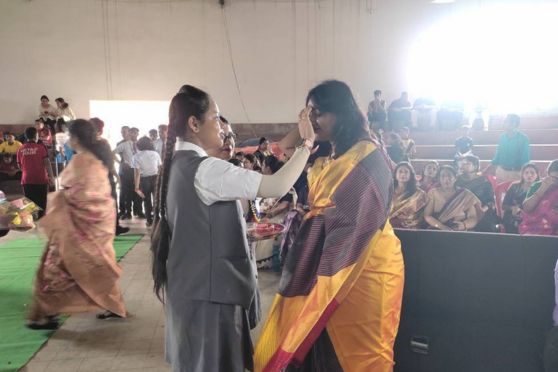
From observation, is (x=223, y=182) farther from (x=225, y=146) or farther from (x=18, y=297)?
(x=18, y=297)

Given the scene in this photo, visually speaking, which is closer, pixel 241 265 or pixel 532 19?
pixel 241 265

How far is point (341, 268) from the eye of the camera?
1443 millimetres

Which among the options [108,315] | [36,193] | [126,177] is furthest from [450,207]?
[36,193]

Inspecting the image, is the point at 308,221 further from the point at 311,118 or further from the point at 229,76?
the point at 229,76

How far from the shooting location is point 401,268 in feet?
5.30

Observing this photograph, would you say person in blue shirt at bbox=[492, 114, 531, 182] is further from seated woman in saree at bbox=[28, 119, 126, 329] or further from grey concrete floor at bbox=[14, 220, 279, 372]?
seated woman in saree at bbox=[28, 119, 126, 329]

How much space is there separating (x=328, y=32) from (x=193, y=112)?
37.8ft

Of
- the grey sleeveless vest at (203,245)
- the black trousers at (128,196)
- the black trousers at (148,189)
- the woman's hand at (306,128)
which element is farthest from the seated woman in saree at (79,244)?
the black trousers at (128,196)

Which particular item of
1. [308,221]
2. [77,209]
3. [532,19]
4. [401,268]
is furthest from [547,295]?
[532,19]

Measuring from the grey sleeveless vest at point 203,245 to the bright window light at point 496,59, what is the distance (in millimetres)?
11414

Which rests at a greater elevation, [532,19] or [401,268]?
[532,19]

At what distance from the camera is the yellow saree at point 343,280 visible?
1462mm

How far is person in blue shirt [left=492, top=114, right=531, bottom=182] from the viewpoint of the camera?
6492 mm

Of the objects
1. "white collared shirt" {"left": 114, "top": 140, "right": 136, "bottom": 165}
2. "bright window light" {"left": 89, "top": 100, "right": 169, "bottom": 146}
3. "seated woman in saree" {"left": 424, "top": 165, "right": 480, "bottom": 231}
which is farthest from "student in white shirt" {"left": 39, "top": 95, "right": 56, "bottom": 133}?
"seated woman in saree" {"left": 424, "top": 165, "right": 480, "bottom": 231}
